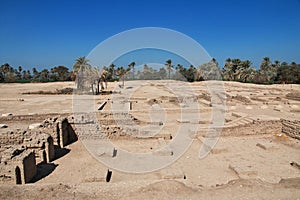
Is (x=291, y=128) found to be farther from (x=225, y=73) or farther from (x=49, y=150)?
(x=225, y=73)

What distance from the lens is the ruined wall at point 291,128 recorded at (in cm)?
1080

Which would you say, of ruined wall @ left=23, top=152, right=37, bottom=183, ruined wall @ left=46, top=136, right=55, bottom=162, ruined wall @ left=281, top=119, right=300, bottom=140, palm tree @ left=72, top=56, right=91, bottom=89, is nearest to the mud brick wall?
ruined wall @ left=46, top=136, right=55, bottom=162

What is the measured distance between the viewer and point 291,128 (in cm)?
1121

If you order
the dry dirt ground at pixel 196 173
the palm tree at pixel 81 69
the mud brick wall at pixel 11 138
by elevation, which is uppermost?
the palm tree at pixel 81 69

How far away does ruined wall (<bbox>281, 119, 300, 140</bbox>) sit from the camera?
10.8 metres

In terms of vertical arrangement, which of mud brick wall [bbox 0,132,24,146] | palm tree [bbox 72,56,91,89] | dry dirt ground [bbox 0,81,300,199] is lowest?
dry dirt ground [bbox 0,81,300,199]

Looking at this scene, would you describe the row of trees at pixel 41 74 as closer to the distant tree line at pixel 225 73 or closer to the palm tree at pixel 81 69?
the distant tree line at pixel 225 73

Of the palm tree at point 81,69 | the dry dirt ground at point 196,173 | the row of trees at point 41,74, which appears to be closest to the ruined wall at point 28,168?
Answer: the dry dirt ground at point 196,173

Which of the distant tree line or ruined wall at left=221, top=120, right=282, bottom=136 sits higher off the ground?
the distant tree line

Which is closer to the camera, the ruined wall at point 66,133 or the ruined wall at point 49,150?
the ruined wall at point 49,150

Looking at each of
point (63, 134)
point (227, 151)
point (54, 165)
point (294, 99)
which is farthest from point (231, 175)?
point (294, 99)

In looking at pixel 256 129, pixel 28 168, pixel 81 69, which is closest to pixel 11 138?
pixel 28 168

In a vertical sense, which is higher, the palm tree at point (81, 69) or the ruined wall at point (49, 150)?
the palm tree at point (81, 69)

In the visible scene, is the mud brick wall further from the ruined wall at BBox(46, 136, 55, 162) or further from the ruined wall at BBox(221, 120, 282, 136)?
the ruined wall at BBox(221, 120, 282, 136)
